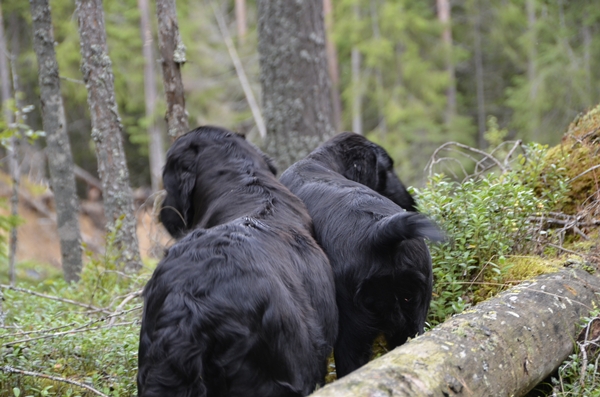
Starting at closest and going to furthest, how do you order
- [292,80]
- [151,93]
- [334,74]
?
[292,80]
[151,93]
[334,74]

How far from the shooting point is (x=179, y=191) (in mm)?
4277

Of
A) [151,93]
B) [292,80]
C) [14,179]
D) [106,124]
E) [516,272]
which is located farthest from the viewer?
[151,93]

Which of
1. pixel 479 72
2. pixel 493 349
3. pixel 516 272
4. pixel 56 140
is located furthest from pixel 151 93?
pixel 493 349

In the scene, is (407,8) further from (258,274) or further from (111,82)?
(258,274)

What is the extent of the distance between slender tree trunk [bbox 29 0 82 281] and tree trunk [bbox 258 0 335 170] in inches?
117

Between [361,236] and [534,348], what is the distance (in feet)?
3.98

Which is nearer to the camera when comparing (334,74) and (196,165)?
(196,165)

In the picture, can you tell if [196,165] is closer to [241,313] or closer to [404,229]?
[404,229]

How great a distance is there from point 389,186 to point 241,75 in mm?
20607

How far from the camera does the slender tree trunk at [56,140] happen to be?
7133 millimetres

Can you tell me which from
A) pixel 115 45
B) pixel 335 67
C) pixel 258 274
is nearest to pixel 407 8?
pixel 335 67

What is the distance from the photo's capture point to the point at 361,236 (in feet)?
12.1

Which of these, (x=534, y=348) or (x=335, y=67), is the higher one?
(x=335, y=67)

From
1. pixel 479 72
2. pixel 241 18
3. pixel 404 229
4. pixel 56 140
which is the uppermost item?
pixel 241 18
